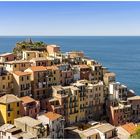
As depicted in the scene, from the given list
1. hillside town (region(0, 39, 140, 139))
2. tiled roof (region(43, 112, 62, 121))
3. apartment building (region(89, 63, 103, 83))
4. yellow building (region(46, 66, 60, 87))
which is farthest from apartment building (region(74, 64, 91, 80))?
tiled roof (region(43, 112, 62, 121))

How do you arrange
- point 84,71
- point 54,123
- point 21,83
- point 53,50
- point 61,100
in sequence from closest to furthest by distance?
point 54,123
point 21,83
point 61,100
point 84,71
point 53,50

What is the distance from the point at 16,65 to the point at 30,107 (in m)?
5.25

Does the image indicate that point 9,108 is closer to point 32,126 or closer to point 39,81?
point 32,126

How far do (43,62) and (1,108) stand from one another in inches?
318

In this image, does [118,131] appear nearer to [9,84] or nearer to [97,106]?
[97,106]

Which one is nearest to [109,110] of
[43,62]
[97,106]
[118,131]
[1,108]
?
[97,106]

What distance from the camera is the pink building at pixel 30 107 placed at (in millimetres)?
30016

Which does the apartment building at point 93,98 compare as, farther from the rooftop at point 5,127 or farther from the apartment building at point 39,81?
the rooftop at point 5,127

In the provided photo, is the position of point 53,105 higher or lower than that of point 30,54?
lower

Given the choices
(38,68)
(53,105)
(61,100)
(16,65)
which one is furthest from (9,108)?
(16,65)

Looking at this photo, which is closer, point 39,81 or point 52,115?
point 52,115

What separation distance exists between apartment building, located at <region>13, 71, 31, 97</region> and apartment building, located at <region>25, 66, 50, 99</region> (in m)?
0.60

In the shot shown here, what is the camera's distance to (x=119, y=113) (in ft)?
114

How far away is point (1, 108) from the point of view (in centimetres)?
2931
